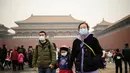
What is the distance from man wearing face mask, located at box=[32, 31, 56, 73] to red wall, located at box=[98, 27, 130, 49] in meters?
20.5

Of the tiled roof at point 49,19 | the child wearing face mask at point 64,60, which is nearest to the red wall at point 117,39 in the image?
the tiled roof at point 49,19

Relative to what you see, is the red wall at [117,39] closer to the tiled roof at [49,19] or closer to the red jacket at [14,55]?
the tiled roof at [49,19]

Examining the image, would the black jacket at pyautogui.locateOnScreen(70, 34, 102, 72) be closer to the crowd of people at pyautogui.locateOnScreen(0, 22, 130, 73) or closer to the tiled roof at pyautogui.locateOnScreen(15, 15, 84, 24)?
the crowd of people at pyautogui.locateOnScreen(0, 22, 130, 73)

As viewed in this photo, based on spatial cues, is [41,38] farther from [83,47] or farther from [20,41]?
[20,41]

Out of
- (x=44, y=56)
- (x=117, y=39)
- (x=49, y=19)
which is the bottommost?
(x=44, y=56)

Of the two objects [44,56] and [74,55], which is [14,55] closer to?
[44,56]

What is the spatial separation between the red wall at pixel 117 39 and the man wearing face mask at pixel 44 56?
20.5 metres

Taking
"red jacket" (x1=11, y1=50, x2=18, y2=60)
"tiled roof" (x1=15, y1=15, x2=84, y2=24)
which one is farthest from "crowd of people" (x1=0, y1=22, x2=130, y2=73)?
"tiled roof" (x1=15, y1=15, x2=84, y2=24)

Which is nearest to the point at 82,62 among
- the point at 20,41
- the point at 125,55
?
the point at 125,55

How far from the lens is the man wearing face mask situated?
5465 mm

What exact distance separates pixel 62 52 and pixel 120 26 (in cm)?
2453

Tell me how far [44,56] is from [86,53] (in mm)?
1568

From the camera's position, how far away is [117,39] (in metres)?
31.6

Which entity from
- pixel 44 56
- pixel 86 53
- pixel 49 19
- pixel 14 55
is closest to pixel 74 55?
pixel 86 53
